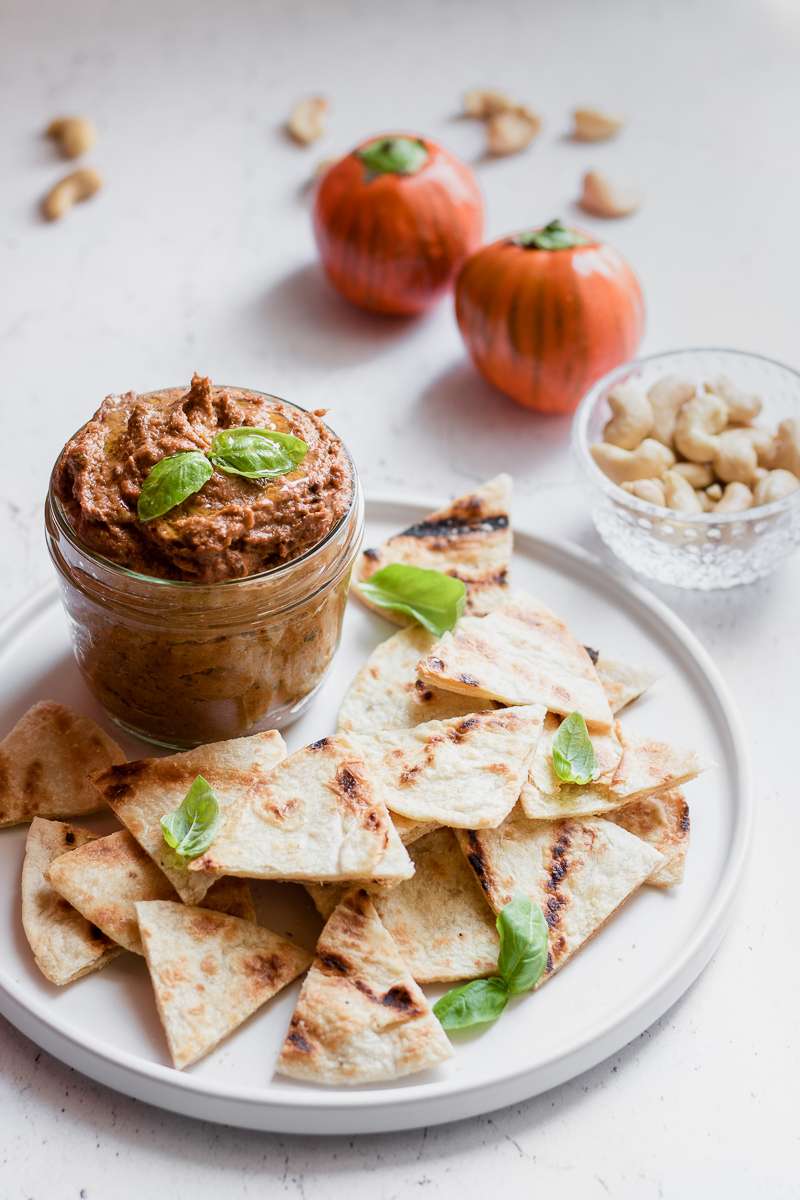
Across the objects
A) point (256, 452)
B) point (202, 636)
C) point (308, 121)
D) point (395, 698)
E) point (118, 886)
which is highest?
point (256, 452)

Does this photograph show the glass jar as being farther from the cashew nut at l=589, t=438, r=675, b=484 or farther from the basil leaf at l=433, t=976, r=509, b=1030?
the cashew nut at l=589, t=438, r=675, b=484

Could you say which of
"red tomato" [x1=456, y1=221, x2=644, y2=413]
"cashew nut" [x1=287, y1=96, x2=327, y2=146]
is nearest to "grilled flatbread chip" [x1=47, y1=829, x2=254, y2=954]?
"red tomato" [x1=456, y1=221, x2=644, y2=413]

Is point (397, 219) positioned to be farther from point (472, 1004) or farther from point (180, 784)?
point (472, 1004)

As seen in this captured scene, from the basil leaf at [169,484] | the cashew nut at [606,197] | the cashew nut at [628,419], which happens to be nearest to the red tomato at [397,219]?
the cashew nut at [606,197]

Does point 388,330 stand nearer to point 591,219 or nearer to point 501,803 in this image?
point 591,219

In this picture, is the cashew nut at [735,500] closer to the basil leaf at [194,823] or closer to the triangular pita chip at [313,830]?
the triangular pita chip at [313,830]

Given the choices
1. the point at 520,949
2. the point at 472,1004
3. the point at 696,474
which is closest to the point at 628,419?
the point at 696,474

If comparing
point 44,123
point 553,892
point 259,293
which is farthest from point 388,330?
point 553,892
